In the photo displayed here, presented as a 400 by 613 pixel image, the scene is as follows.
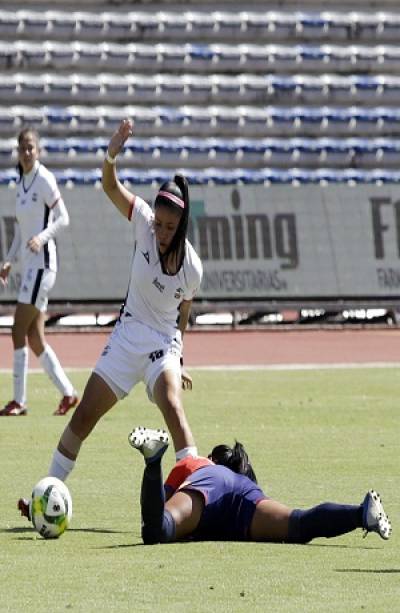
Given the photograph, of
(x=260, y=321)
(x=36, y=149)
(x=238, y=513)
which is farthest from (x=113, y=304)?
(x=238, y=513)

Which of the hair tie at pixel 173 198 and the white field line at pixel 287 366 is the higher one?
the white field line at pixel 287 366

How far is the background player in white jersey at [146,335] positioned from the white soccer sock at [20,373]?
6663 mm

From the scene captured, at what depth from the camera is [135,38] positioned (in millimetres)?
38875

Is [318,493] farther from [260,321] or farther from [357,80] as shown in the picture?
[357,80]

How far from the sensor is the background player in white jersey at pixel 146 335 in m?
9.61

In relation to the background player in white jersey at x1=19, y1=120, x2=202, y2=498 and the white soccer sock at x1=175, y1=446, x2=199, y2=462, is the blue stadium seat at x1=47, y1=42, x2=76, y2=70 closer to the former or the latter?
the background player in white jersey at x1=19, y1=120, x2=202, y2=498

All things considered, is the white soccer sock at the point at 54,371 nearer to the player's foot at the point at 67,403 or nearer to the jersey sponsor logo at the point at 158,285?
the player's foot at the point at 67,403

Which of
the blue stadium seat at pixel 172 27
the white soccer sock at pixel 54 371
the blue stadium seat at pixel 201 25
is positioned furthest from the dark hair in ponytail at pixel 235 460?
the blue stadium seat at pixel 201 25

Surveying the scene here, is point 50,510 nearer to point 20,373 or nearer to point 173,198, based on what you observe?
point 173,198

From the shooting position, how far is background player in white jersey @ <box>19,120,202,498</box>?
961 cm

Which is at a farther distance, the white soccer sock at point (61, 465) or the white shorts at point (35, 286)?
the white shorts at point (35, 286)

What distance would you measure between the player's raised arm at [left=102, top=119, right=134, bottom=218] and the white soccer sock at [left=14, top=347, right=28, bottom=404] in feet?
23.1

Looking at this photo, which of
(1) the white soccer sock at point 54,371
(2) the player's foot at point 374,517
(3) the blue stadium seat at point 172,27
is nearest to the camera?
(2) the player's foot at point 374,517

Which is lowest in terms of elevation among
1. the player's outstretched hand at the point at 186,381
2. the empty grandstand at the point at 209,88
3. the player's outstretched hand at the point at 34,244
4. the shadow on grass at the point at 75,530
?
the shadow on grass at the point at 75,530
